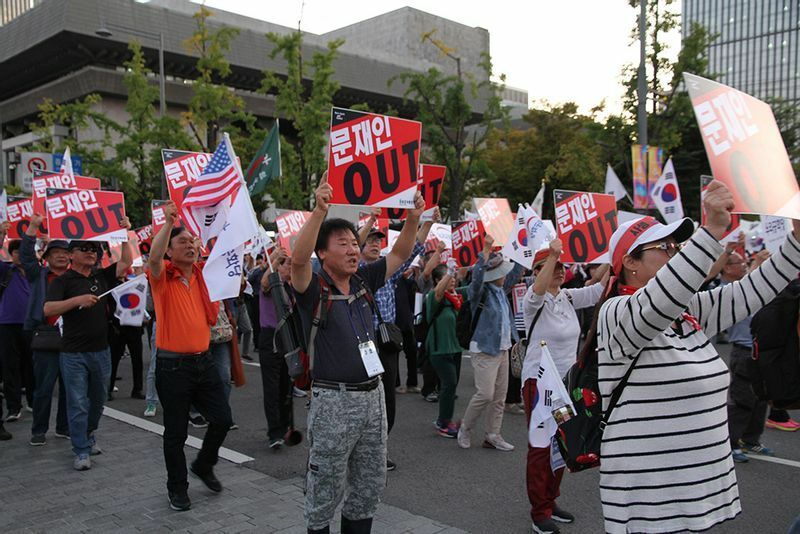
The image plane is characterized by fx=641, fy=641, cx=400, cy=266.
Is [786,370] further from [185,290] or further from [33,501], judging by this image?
[33,501]

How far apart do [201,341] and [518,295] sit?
4307 mm

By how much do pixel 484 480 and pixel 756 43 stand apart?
66.4m

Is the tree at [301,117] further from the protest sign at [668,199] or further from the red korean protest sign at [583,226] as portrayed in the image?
the red korean protest sign at [583,226]

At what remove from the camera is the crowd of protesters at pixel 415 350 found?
2.51 metres

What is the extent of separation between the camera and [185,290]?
5121 mm

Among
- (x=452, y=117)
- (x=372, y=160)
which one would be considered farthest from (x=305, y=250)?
(x=452, y=117)

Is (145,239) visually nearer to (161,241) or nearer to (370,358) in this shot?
(161,241)

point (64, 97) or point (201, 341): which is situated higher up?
point (64, 97)

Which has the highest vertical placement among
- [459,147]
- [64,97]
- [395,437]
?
[64,97]

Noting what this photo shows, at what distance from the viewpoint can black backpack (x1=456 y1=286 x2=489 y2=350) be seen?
6.45 m

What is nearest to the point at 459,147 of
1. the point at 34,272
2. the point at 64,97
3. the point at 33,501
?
the point at 34,272

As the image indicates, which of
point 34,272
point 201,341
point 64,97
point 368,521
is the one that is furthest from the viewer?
point 64,97

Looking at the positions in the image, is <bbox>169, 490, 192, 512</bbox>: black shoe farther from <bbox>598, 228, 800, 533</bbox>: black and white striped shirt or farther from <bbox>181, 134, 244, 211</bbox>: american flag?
<bbox>598, 228, 800, 533</bbox>: black and white striped shirt

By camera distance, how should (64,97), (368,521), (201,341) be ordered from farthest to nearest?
1. (64,97)
2. (201,341)
3. (368,521)
